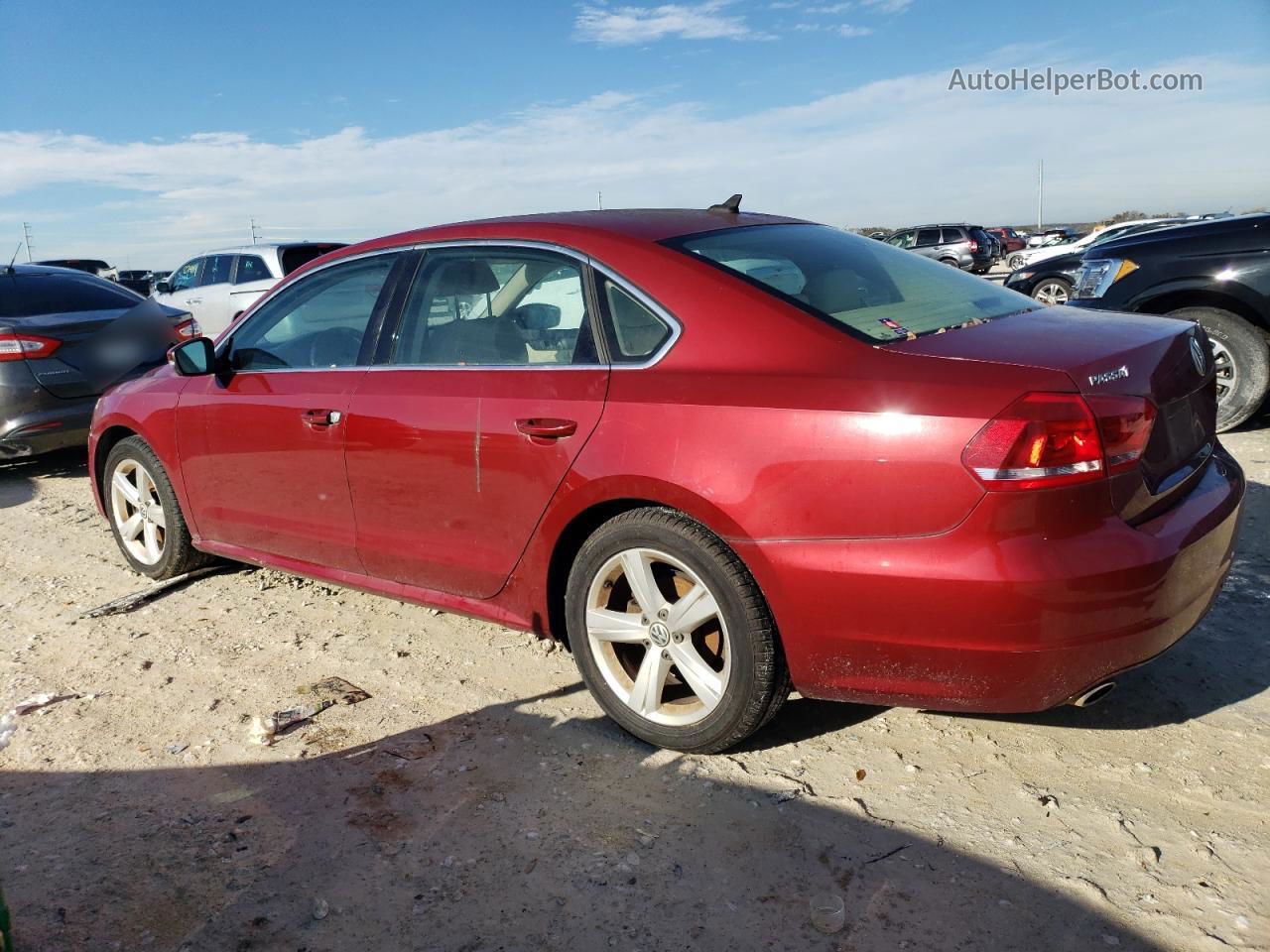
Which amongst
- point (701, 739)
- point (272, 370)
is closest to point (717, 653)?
point (701, 739)

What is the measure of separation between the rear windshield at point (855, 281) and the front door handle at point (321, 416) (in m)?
1.45

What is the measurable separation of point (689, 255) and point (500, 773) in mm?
1671

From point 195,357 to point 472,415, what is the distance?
1.71 metres

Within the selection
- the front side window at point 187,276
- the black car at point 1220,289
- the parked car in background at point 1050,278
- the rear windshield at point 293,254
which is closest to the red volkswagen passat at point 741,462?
the black car at point 1220,289

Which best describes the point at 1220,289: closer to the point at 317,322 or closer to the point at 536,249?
the point at 536,249

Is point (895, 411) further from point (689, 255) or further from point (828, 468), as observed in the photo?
point (689, 255)

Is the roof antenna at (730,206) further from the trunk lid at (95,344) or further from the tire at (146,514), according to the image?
the trunk lid at (95,344)

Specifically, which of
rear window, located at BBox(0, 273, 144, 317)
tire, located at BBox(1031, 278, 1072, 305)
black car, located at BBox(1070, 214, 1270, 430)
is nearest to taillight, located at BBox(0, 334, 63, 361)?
rear window, located at BBox(0, 273, 144, 317)

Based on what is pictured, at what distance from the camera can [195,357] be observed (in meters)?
4.39

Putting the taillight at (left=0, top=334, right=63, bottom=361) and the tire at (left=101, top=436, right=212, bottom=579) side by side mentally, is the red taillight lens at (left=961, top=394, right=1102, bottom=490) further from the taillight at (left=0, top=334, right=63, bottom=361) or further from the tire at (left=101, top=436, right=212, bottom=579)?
the taillight at (left=0, top=334, right=63, bottom=361)

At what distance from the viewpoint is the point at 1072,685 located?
2.57 meters

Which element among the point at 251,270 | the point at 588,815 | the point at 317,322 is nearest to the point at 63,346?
the point at 317,322

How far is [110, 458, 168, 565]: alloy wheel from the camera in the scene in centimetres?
496

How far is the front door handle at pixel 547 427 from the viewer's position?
3131 millimetres
